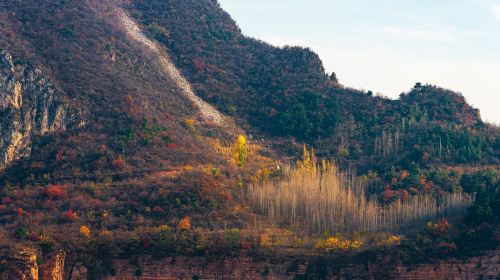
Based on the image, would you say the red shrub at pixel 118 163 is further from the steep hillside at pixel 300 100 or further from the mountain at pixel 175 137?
the steep hillside at pixel 300 100

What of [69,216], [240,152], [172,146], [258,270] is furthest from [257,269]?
[240,152]

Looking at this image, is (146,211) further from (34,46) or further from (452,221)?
(34,46)

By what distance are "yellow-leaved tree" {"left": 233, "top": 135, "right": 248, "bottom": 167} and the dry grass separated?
7.10 meters

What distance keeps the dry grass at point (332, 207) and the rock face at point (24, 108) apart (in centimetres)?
1801

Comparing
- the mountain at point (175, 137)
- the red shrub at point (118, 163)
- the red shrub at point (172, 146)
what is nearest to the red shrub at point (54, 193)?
the mountain at point (175, 137)

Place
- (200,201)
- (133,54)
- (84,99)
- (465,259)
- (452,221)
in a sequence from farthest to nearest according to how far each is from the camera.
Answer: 1. (133,54)
2. (84,99)
3. (200,201)
4. (452,221)
5. (465,259)

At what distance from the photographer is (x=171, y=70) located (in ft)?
257

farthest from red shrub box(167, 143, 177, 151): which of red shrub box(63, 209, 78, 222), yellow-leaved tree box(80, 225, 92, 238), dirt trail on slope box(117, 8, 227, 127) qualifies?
yellow-leaved tree box(80, 225, 92, 238)

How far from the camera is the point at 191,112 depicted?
230 feet

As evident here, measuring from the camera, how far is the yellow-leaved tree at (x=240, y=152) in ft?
197

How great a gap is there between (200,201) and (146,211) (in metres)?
3.67

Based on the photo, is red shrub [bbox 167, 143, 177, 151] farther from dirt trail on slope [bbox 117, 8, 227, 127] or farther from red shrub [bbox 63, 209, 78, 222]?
red shrub [bbox 63, 209, 78, 222]

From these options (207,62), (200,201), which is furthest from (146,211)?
(207,62)

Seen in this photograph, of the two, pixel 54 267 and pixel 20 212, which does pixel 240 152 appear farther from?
pixel 54 267
